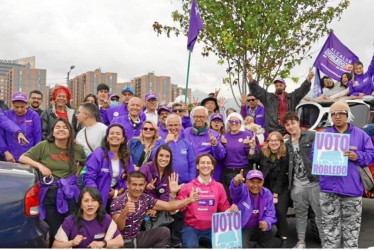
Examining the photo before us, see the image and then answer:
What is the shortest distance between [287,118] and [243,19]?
317 inches

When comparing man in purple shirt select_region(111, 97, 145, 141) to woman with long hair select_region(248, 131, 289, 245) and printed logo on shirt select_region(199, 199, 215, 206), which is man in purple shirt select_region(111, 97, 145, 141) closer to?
printed logo on shirt select_region(199, 199, 215, 206)


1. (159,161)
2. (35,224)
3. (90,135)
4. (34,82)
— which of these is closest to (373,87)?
(159,161)

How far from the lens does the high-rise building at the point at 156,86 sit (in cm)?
5756

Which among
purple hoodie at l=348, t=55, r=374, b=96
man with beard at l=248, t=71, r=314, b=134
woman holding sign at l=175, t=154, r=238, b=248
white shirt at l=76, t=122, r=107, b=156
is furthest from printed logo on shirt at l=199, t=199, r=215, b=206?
purple hoodie at l=348, t=55, r=374, b=96

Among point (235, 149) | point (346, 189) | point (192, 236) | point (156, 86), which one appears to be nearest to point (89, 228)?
point (192, 236)

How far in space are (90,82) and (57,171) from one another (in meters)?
53.1

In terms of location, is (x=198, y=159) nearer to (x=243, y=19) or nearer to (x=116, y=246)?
(x=116, y=246)

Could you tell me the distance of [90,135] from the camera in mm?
5539

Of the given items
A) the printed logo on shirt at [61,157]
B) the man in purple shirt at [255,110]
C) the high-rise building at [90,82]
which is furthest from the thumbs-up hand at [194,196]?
the high-rise building at [90,82]

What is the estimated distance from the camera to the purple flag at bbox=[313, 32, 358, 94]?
10844 mm

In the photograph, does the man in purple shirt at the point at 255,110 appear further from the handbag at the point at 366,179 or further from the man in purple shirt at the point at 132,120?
the handbag at the point at 366,179

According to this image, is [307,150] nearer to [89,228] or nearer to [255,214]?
[255,214]

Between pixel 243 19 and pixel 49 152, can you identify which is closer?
pixel 49 152

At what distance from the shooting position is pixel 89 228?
4.44m
